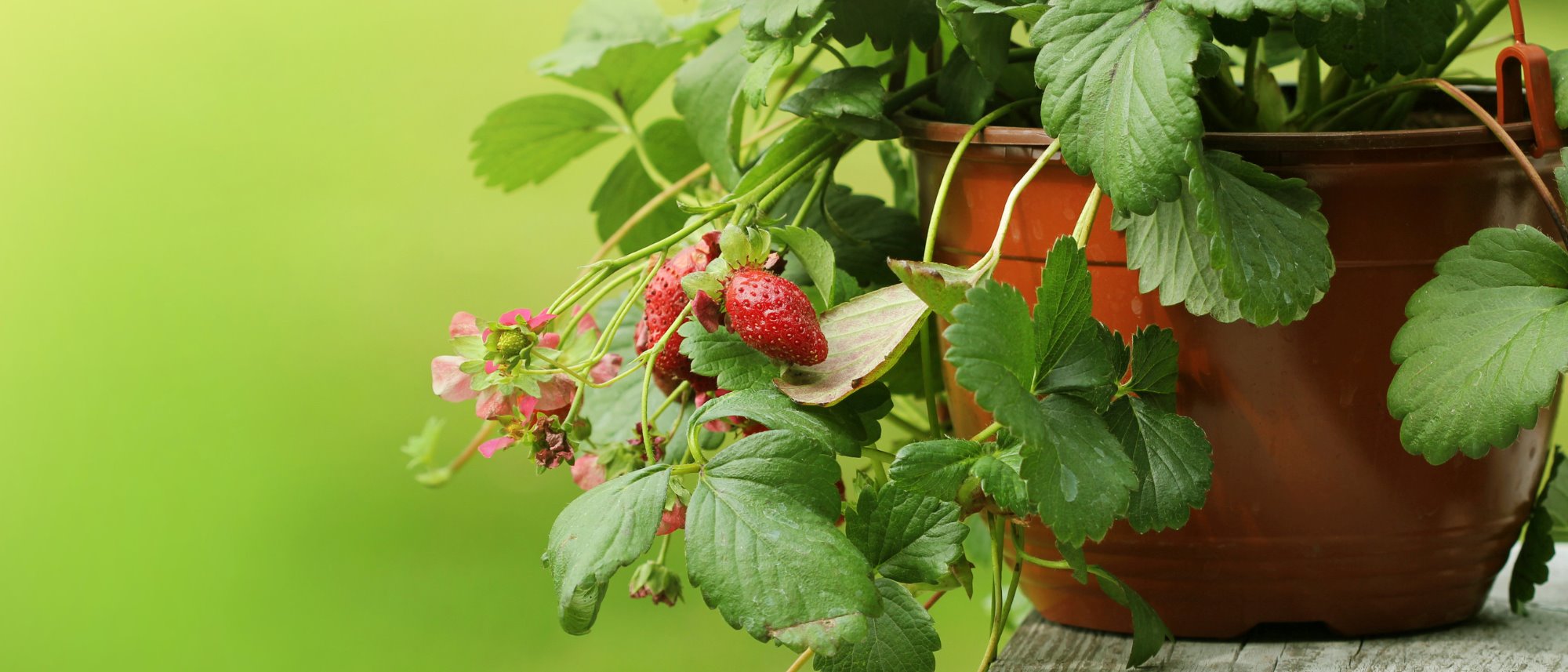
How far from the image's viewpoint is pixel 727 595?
1.34 ft

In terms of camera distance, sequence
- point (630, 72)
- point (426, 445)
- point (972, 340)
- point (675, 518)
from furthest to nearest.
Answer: point (630, 72) < point (426, 445) < point (675, 518) < point (972, 340)

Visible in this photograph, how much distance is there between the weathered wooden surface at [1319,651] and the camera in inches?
21.5

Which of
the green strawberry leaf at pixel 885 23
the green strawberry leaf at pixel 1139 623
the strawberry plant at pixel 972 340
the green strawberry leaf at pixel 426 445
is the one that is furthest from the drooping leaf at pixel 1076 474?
the green strawberry leaf at pixel 426 445

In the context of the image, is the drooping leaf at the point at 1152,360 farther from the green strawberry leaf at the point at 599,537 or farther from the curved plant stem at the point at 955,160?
the green strawberry leaf at the point at 599,537

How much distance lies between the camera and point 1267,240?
469mm

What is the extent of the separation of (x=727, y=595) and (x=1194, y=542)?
0.25m

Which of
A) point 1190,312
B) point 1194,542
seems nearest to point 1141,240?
point 1190,312

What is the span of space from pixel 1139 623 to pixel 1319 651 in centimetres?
10

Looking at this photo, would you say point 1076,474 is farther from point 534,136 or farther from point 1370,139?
point 534,136

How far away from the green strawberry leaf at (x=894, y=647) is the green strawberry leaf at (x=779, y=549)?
0.04 meters

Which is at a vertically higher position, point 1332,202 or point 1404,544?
point 1332,202

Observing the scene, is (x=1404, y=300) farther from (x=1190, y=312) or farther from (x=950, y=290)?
(x=950, y=290)

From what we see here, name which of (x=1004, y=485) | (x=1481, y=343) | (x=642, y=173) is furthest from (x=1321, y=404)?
(x=642, y=173)

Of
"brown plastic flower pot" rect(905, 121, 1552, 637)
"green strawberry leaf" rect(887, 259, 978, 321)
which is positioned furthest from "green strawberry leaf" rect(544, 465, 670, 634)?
"brown plastic flower pot" rect(905, 121, 1552, 637)
